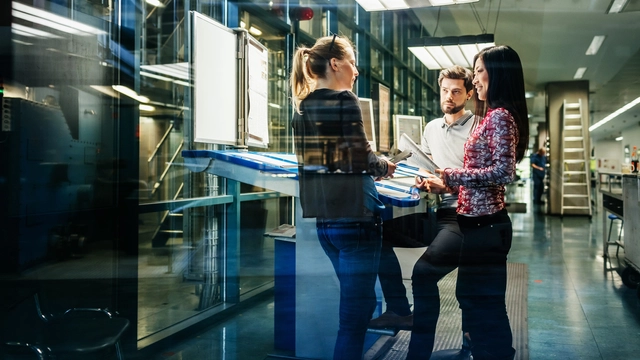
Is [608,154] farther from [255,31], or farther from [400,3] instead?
[255,31]

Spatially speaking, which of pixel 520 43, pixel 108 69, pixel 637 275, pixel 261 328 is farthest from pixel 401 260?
pixel 637 275

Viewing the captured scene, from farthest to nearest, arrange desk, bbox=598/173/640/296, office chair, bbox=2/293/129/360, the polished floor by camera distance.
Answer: desk, bbox=598/173/640/296 < the polished floor < office chair, bbox=2/293/129/360

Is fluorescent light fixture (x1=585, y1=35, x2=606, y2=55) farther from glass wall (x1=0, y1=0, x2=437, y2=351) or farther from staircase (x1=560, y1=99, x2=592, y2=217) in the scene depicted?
glass wall (x1=0, y1=0, x2=437, y2=351)

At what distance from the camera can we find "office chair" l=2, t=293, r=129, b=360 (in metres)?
1.95

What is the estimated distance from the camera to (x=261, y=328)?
9.46ft

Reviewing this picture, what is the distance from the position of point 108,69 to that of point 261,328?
1.58 m

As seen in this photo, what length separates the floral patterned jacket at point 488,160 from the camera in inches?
67.7

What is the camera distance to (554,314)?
304 cm

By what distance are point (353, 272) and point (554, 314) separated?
69.7 inches

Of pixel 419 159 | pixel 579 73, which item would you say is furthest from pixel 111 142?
pixel 579 73

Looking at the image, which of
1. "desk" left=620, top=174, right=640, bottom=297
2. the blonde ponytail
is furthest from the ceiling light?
"desk" left=620, top=174, right=640, bottom=297

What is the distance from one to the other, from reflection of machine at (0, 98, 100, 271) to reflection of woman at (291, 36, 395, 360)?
128cm

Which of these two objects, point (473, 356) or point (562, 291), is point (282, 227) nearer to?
point (473, 356)

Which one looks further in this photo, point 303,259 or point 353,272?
point 303,259
